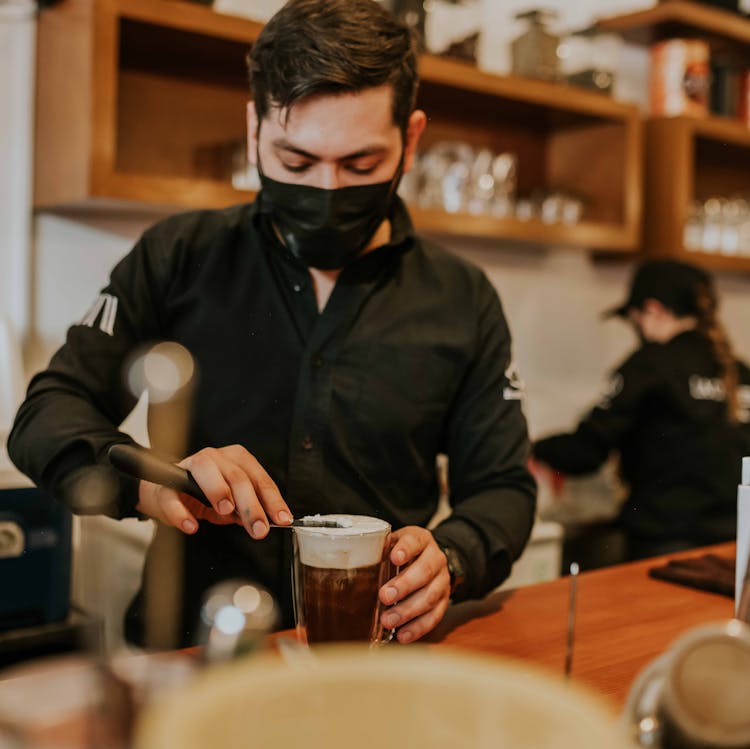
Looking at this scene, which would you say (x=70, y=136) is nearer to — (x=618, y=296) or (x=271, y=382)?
(x=271, y=382)

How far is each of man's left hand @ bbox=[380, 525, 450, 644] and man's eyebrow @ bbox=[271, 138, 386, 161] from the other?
1.75 feet

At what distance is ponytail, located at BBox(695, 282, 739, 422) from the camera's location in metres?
2.82

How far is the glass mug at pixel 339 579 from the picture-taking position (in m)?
0.84

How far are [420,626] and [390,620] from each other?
0.26ft

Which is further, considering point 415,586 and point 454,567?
point 454,567

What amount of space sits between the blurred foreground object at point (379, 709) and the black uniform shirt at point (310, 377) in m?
0.90

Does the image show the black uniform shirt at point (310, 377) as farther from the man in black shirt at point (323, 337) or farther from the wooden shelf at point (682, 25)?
the wooden shelf at point (682, 25)

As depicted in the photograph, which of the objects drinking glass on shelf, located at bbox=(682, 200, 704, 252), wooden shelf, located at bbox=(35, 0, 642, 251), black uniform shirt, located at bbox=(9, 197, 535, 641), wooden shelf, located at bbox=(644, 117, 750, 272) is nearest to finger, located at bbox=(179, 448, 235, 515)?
black uniform shirt, located at bbox=(9, 197, 535, 641)

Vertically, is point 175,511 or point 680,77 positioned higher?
point 680,77

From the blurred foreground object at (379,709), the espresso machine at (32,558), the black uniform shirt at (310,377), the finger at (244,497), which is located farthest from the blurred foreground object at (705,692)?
the espresso machine at (32,558)

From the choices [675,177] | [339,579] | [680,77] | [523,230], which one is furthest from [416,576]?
[680,77]

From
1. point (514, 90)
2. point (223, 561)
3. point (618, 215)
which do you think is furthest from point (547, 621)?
point (618, 215)

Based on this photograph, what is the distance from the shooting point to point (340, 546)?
2.75 ft

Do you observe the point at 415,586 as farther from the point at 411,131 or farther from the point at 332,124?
the point at 411,131
